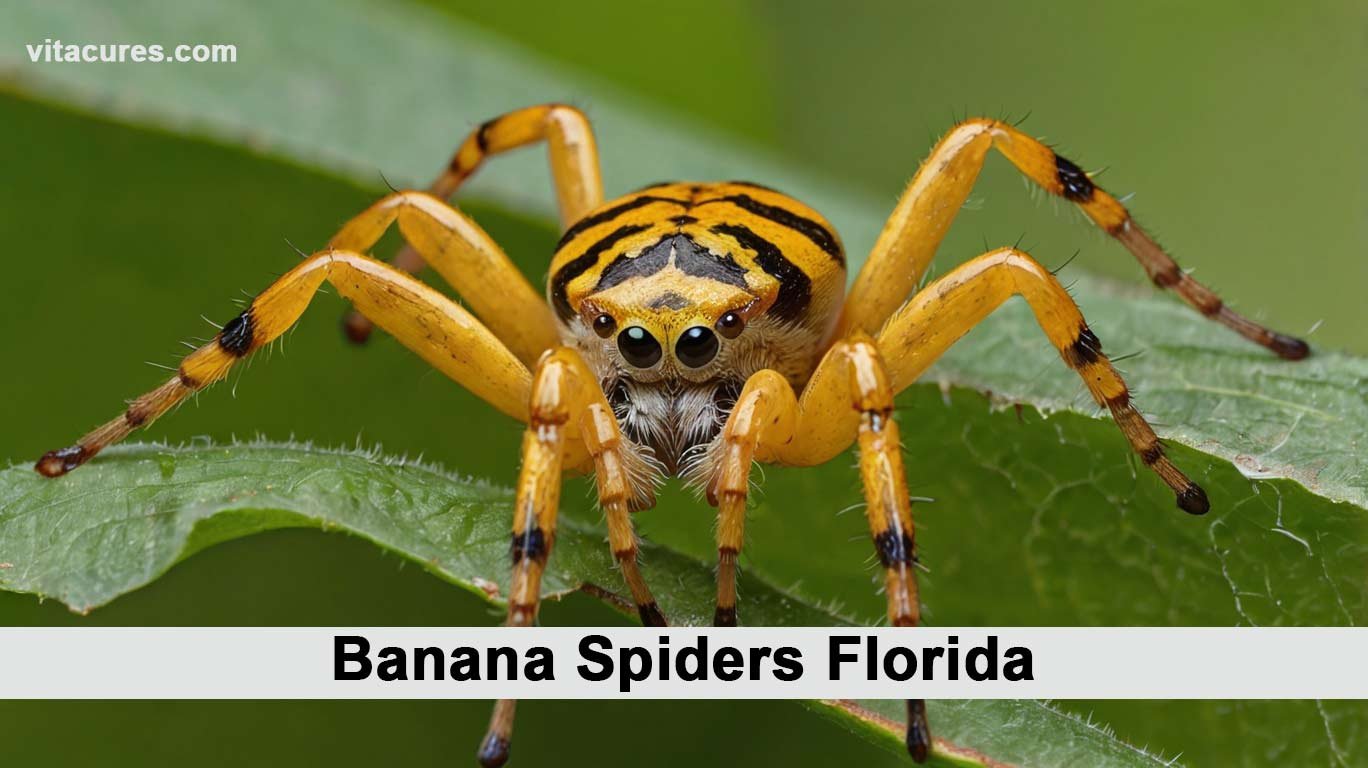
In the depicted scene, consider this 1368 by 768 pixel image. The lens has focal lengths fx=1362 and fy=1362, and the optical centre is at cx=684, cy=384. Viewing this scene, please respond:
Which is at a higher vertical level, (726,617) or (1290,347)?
(1290,347)

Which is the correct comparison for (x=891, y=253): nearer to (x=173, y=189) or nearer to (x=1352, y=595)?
(x=1352, y=595)

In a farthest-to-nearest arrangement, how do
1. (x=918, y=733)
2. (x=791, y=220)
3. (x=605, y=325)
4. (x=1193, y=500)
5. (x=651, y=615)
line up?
(x=791, y=220) < (x=605, y=325) < (x=1193, y=500) < (x=651, y=615) < (x=918, y=733)

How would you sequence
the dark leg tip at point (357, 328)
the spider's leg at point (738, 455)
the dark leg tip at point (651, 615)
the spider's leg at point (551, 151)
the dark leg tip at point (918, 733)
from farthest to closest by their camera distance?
1. the spider's leg at point (551, 151)
2. the dark leg tip at point (357, 328)
3. the spider's leg at point (738, 455)
4. the dark leg tip at point (651, 615)
5. the dark leg tip at point (918, 733)

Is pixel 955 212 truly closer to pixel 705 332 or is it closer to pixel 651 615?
pixel 705 332

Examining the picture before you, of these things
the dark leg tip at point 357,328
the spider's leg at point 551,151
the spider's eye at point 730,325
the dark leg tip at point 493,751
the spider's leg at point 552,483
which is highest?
the spider's leg at point 551,151

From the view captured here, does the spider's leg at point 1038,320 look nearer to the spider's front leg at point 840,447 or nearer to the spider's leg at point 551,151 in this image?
the spider's front leg at point 840,447

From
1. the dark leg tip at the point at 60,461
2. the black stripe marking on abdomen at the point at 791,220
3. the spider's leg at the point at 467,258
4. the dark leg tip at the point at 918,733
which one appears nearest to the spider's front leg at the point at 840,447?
the dark leg tip at the point at 918,733

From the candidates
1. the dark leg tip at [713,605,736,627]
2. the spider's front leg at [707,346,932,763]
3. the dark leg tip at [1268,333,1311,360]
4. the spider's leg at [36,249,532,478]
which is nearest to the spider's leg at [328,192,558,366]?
the spider's leg at [36,249,532,478]

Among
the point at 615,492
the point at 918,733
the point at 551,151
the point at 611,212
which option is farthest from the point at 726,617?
the point at 551,151
